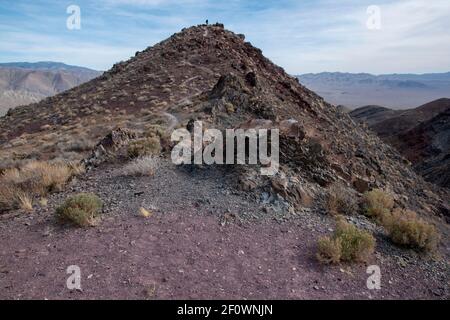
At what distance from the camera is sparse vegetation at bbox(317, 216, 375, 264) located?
251 inches

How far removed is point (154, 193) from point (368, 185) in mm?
5550

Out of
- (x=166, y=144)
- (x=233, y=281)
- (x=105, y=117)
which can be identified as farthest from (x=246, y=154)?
(x=105, y=117)

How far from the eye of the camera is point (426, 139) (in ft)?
141

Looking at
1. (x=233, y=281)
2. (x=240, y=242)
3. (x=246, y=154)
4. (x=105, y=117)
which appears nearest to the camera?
(x=233, y=281)

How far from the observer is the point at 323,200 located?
8602 mm

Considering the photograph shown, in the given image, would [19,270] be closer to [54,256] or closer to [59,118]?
[54,256]

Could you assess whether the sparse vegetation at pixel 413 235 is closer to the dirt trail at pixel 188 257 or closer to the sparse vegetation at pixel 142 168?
the dirt trail at pixel 188 257

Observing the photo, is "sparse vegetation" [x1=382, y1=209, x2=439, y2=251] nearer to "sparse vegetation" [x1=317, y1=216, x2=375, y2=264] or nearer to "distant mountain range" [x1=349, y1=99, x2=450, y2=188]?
"sparse vegetation" [x1=317, y1=216, x2=375, y2=264]

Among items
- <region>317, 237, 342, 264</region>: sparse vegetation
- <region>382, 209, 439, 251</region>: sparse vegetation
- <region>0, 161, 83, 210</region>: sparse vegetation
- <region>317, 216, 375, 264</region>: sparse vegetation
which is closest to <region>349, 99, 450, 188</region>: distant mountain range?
<region>382, 209, 439, 251</region>: sparse vegetation

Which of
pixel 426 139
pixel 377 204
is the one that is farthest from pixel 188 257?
pixel 426 139

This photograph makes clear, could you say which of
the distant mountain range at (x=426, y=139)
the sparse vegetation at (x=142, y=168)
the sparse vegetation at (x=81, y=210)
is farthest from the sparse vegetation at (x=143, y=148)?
the distant mountain range at (x=426, y=139)

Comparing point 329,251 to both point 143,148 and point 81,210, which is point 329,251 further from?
point 143,148

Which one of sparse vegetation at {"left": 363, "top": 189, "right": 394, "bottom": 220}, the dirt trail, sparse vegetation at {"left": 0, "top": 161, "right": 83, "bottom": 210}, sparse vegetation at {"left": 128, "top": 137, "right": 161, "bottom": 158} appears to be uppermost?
sparse vegetation at {"left": 128, "top": 137, "right": 161, "bottom": 158}

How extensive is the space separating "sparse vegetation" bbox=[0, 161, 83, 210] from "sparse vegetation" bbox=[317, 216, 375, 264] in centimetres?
580
